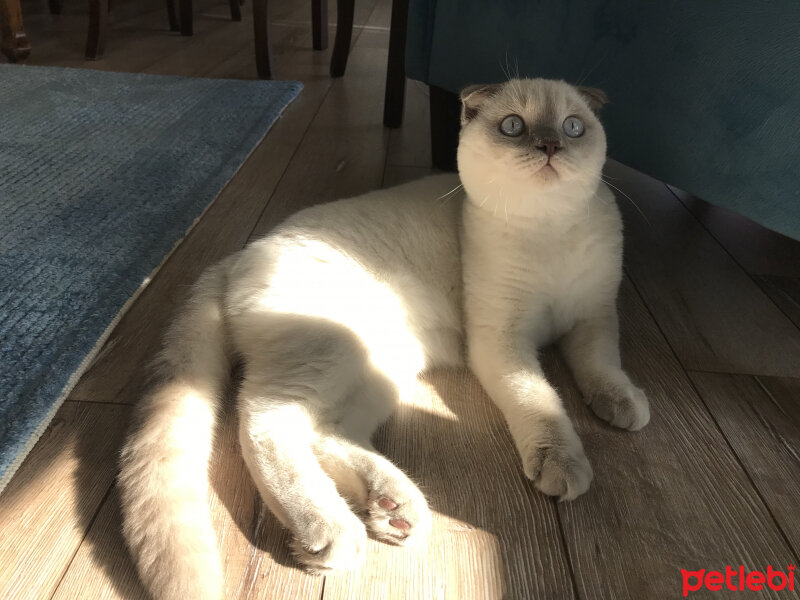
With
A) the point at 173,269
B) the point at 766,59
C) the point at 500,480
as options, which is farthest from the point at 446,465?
the point at 766,59

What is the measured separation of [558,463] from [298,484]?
443 mm

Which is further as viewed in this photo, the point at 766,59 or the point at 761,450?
the point at 766,59

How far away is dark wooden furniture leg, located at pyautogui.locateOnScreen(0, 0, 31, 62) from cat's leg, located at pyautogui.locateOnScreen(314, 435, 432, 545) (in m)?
3.40

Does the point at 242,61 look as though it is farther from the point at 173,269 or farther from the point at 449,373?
the point at 449,373

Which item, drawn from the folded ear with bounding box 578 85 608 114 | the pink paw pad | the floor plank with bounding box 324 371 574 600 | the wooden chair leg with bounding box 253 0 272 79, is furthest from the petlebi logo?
the wooden chair leg with bounding box 253 0 272 79

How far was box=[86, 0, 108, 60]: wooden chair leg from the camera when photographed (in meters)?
3.51

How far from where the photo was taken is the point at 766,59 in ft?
4.17

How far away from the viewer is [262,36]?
10.8 feet

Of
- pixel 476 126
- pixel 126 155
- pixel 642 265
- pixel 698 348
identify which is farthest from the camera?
pixel 126 155

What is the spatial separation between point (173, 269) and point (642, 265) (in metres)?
1.40

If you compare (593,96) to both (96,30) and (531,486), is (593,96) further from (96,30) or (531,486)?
(96,30)

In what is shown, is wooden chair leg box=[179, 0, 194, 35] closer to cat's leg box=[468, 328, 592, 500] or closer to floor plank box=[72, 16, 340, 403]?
floor plank box=[72, 16, 340, 403]

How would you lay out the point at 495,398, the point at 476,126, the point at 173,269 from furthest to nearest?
1. the point at 173,269
2. the point at 476,126
3. the point at 495,398

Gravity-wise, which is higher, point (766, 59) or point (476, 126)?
point (766, 59)
